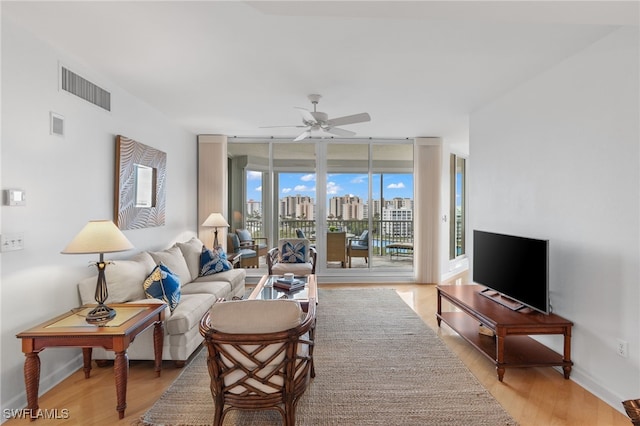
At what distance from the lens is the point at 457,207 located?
7.54 metres

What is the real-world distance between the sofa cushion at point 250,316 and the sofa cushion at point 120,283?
1.56 metres

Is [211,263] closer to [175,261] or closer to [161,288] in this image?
[175,261]

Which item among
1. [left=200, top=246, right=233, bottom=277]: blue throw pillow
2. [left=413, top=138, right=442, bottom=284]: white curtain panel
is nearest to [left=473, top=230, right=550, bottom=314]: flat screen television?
[left=413, top=138, right=442, bottom=284]: white curtain panel

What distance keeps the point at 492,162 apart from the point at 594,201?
1549 mm

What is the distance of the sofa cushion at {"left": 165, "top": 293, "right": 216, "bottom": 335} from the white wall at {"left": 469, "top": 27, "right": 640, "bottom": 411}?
3266 mm

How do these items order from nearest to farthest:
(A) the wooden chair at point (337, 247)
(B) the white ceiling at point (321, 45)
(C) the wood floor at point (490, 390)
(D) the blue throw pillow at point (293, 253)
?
(B) the white ceiling at point (321, 45) → (C) the wood floor at point (490, 390) → (D) the blue throw pillow at point (293, 253) → (A) the wooden chair at point (337, 247)

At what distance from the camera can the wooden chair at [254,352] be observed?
199 centimetres

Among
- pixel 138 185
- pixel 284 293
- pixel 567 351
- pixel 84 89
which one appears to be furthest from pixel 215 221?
pixel 567 351

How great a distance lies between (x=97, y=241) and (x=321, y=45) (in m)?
2.22

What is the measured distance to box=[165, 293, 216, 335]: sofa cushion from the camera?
3027 mm

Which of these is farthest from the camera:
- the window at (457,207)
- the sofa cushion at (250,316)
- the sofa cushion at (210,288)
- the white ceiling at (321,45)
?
the window at (457,207)

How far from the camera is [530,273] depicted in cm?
301

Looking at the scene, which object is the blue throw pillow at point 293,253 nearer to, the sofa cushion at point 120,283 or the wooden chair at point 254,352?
the sofa cushion at point 120,283

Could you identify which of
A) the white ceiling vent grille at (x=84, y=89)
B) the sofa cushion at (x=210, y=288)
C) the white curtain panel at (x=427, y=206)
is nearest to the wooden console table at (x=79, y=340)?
the sofa cushion at (x=210, y=288)
